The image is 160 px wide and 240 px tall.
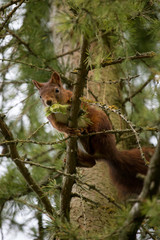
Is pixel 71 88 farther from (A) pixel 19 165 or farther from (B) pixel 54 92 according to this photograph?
(A) pixel 19 165

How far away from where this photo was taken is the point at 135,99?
2969 mm

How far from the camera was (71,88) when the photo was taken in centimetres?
253

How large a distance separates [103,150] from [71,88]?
0.84 m

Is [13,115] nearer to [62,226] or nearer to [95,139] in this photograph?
[95,139]

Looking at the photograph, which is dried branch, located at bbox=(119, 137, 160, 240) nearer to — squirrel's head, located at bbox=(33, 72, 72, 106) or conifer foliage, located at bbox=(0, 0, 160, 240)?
conifer foliage, located at bbox=(0, 0, 160, 240)

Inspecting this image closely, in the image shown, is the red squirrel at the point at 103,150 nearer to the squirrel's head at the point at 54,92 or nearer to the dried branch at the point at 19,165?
the squirrel's head at the point at 54,92

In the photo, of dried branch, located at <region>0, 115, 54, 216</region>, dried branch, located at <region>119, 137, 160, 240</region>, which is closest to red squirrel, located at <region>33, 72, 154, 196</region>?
dried branch, located at <region>0, 115, 54, 216</region>

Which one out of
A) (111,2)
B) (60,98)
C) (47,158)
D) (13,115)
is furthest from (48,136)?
(111,2)

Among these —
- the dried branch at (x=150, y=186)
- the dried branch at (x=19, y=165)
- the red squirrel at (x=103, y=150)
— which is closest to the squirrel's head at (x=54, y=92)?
the red squirrel at (x=103, y=150)

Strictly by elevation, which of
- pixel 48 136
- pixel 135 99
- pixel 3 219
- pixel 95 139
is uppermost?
pixel 135 99

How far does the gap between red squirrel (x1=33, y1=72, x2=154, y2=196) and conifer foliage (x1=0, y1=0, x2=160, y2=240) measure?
0.36 ft

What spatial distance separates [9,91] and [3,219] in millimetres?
1072

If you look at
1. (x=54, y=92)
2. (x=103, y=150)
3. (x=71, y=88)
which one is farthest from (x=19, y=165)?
(x=71, y=88)

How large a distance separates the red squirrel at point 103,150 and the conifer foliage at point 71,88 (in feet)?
Result: 0.36
